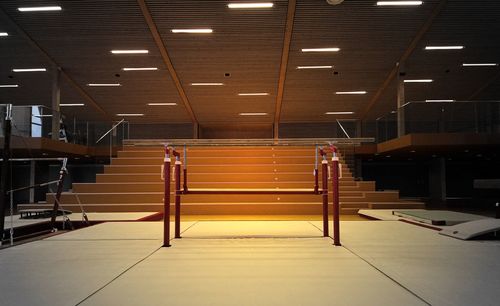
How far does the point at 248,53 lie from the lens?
529 inches

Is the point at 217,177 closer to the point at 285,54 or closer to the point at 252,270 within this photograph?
the point at 285,54

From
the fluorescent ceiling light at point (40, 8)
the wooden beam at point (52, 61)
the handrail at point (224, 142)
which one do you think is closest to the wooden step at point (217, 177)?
the handrail at point (224, 142)

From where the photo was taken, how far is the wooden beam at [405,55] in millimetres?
11297

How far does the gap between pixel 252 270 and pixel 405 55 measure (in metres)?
12.4

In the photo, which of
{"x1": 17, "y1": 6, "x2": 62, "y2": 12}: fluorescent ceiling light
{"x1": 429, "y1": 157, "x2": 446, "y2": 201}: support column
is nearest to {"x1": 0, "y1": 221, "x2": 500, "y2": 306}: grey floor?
{"x1": 17, "y1": 6, "x2": 62, "y2": 12}: fluorescent ceiling light

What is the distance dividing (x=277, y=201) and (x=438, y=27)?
735 cm

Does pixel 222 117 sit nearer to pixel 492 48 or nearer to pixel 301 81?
pixel 301 81

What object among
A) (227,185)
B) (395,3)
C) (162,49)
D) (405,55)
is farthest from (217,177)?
(405,55)

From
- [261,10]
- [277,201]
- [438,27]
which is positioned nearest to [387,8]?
[438,27]

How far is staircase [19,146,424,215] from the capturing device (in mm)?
9625

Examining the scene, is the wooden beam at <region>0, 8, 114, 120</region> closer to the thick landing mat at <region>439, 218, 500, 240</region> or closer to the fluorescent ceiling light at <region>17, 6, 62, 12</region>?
the fluorescent ceiling light at <region>17, 6, 62, 12</region>

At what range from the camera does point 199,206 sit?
9.63 m

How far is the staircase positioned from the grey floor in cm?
429

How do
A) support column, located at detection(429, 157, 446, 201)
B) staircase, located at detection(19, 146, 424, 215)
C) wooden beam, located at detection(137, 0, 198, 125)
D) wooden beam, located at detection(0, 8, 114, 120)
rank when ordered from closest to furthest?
staircase, located at detection(19, 146, 424, 215), wooden beam, located at detection(137, 0, 198, 125), wooden beam, located at detection(0, 8, 114, 120), support column, located at detection(429, 157, 446, 201)
